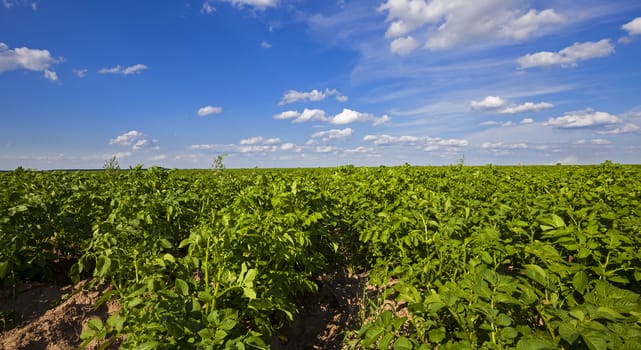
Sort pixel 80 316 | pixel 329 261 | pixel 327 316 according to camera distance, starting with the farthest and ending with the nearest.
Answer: pixel 329 261 < pixel 327 316 < pixel 80 316

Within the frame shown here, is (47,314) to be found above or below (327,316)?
above

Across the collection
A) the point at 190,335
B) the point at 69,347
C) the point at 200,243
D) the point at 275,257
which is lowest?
the point at 69,347

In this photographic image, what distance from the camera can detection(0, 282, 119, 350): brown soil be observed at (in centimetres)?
257

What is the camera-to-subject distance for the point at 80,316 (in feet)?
9.25

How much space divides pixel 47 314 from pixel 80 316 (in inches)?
11.5

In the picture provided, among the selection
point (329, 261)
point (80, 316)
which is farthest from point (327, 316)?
point (80, 316)

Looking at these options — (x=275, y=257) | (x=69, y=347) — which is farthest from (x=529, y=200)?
(x=69, y=347)

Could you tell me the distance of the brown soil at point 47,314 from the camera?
2568mm

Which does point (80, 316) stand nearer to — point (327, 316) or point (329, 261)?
point (327, 316)

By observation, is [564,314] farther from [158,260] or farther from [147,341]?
[158,260]

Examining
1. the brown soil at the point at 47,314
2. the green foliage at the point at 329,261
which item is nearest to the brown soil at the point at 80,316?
the brown soil at the point at 47,314

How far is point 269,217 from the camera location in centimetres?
271

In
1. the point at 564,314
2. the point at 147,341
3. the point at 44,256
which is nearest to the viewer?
the point at 564,314

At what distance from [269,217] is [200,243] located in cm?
65
